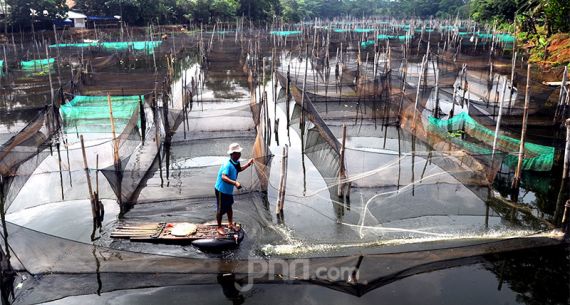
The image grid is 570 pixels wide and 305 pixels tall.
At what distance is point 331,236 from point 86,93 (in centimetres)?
1056

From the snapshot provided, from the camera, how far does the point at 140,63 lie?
81.1 feet

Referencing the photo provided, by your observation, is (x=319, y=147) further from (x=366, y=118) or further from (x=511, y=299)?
(x=511, y=299)

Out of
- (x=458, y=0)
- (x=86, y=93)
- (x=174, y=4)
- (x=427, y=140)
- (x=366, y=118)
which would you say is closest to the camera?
(x=427, y=140)

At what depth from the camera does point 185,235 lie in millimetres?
5977

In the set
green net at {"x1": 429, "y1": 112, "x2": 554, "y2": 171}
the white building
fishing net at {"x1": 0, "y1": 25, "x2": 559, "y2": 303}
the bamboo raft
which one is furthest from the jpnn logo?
the white building

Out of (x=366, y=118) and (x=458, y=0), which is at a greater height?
(x=458, y=0)

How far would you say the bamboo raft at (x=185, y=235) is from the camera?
5.82m

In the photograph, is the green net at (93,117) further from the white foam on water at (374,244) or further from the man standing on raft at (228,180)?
the white foam on water at (374,244)

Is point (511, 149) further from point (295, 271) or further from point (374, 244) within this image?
point (295, 271)

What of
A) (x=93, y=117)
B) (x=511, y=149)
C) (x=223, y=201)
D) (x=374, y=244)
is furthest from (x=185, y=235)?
(x=93, y=117)

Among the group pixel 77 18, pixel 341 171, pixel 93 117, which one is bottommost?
pixel 341 171

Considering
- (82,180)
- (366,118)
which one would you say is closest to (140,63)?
(366,118)

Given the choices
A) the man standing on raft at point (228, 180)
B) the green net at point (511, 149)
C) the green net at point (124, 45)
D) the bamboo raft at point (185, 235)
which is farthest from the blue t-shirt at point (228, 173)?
the green net at point (124, 45)

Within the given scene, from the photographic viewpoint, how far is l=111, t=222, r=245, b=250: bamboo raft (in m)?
5.82
